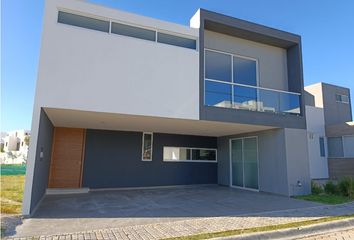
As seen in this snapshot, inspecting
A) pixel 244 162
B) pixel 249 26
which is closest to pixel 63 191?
pixel 244 162

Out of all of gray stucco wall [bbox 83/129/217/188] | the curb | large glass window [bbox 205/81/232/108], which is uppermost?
large glass window [bbox 205/81/232/108]

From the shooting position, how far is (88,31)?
25.9 feet

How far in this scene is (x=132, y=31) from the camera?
340 inches

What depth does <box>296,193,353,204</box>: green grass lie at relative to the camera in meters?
9.05

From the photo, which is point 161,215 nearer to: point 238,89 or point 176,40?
point 238,89

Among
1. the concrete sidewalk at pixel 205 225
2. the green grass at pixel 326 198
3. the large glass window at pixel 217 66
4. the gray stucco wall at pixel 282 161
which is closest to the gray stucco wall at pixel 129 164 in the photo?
the gray stucco wall at pixel 282 161

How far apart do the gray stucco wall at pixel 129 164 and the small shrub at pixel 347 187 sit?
6.44 metres

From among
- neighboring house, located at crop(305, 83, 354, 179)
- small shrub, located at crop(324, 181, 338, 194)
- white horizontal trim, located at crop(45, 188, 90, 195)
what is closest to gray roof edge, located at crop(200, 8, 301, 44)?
small shrub, located at crop(324, 181, 338, 194)

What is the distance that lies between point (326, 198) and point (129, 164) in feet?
27.8

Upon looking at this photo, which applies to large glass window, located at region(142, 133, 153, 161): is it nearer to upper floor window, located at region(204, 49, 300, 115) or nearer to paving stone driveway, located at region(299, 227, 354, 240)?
upper floor window, located at region(204, 49, 300, 115)

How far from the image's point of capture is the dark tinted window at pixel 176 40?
905cm

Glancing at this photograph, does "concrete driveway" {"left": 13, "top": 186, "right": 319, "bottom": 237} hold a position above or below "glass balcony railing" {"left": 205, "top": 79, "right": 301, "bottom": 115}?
below

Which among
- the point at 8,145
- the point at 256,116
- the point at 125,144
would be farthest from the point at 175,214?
the point at 8,145

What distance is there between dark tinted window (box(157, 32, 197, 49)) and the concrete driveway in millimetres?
5657
